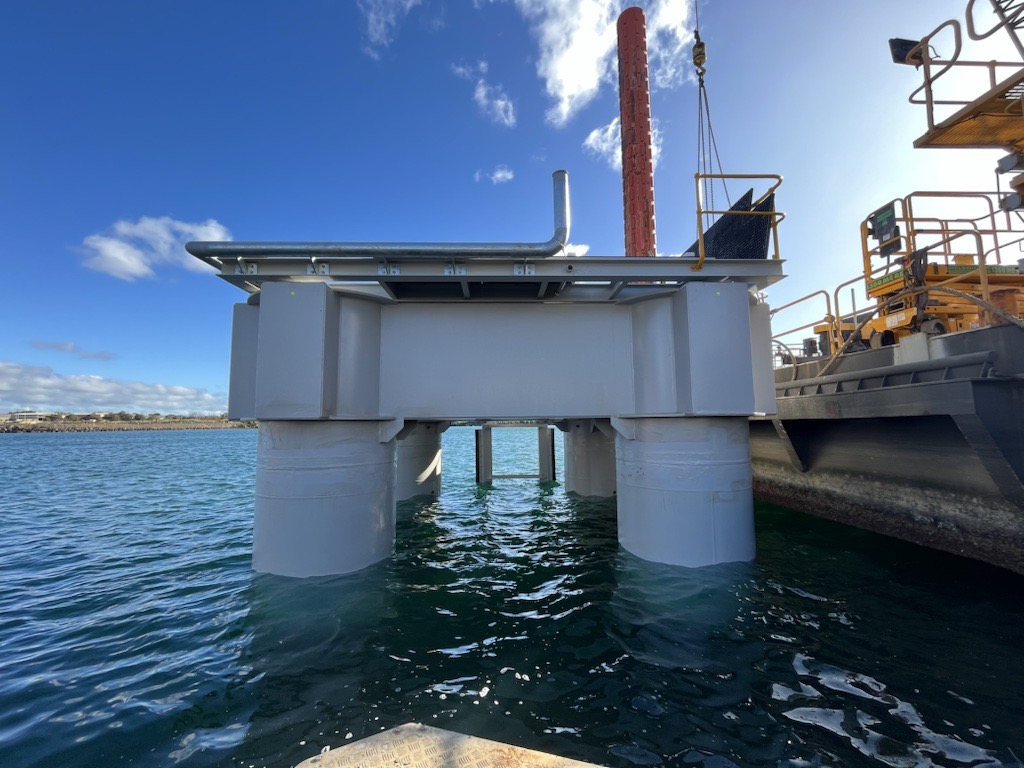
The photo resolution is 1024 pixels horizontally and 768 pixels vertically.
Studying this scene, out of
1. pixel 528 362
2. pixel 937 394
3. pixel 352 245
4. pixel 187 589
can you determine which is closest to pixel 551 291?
pixel 528 362

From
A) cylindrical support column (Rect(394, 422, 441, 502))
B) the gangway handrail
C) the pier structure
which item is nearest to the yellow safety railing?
the pier structure

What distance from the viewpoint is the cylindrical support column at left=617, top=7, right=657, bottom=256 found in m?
9.19

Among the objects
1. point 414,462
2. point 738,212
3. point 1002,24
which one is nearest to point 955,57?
point 1002,24

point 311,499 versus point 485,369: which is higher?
point 485,369

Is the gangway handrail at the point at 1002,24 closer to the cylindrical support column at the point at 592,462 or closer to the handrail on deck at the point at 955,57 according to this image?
the handrail on deck at the point at 955,57

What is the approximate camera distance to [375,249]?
594 cm

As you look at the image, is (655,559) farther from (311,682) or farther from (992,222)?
(992,222)

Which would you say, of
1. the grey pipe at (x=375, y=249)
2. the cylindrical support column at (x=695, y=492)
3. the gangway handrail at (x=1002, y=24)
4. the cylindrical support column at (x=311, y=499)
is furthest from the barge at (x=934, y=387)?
the cylindrical support column at (x=311, y=499)

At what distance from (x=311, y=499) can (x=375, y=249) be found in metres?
3.79

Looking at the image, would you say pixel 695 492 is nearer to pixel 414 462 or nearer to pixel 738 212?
pixel 738 212

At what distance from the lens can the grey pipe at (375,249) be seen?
596 centimetres

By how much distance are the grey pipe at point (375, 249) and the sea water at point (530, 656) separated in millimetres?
4779

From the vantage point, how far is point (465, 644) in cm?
480

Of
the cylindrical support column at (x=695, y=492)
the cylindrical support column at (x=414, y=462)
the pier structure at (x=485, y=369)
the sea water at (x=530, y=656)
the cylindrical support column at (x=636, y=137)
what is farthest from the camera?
the cylindrical support column at (x=414, y=462)
